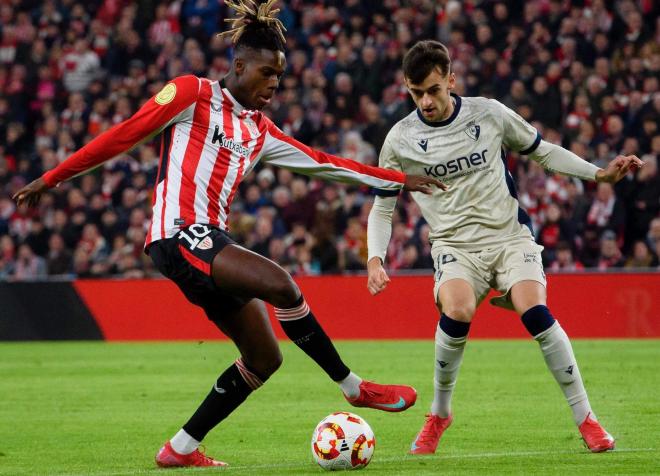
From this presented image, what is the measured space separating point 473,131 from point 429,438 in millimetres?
1784

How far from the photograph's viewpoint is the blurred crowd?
1708 centimetres

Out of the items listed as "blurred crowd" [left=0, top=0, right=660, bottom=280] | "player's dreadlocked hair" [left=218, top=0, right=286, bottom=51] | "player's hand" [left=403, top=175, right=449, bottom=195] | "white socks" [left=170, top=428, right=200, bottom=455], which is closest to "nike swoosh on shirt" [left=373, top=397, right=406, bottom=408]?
"white socks" [left=170, top=428, right=200, bottom=455]

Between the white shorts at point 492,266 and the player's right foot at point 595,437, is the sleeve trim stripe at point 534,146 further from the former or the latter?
the player's right foot at point 595,437

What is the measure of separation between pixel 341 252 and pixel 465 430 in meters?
9.84

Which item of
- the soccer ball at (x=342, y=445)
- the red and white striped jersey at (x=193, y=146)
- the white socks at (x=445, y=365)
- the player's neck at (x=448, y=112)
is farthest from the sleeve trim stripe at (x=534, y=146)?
the soccer ball at (x=342, y=445)

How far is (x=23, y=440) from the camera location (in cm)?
811

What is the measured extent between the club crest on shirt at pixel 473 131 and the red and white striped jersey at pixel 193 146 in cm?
122

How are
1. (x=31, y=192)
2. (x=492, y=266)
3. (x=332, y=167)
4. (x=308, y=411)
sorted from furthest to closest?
(x=308, y=411), (x=492, y=266), (x=332, y=167), (x=31, y=192)

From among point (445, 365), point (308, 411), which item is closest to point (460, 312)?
point (445, 365)

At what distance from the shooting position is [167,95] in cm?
648

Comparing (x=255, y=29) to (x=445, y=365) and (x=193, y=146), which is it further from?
(x=445, y=365)

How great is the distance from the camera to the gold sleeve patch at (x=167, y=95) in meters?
6.45

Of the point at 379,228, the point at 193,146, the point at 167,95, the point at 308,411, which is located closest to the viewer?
the point at 167,95

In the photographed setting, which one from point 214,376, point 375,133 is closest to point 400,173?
point 214,376
